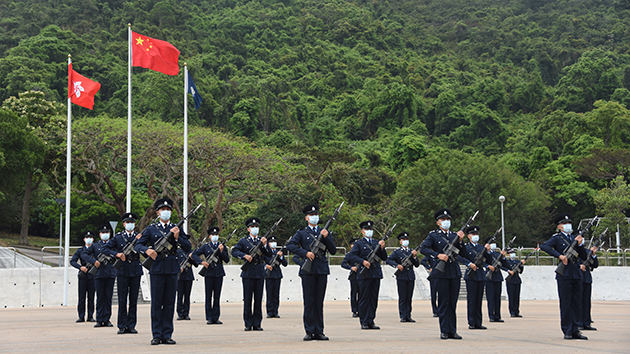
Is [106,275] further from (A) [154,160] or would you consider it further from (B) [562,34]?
(B) [562,34]

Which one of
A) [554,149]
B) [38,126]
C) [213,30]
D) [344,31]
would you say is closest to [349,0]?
[344,31]

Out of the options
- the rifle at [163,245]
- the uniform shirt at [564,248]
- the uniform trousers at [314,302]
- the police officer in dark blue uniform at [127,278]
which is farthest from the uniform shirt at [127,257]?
the uniform shirt at [564,248]

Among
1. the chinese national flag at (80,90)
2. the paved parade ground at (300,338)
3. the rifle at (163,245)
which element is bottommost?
the paved parade ground at (300,338)

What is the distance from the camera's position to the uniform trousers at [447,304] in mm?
10023

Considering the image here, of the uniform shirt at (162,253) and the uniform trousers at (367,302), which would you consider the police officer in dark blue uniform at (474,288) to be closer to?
the uniform trousers at (367,302)

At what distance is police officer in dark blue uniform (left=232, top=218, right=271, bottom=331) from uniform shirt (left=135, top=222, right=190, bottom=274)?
2368 millimetres

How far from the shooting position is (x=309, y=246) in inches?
405

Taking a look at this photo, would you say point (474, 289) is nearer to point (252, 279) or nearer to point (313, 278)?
point (252, 279)

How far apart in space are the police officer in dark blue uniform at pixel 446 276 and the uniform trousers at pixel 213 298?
5500 millimetres

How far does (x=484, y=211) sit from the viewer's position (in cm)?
4362

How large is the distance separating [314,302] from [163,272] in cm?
232

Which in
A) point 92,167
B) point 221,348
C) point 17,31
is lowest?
point 221,348

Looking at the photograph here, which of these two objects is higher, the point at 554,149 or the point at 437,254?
the point at 554,149

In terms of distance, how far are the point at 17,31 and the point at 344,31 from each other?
5359 cm
